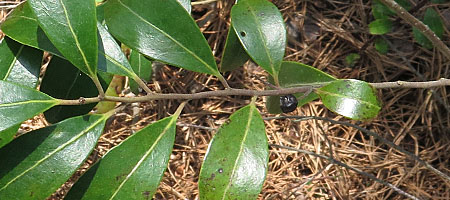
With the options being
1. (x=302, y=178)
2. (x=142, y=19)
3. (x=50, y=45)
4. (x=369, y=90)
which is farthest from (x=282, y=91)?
(x=302, y=178)

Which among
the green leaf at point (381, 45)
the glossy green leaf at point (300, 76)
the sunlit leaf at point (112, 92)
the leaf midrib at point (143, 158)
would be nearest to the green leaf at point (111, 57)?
the leaf midrib at point (143, 158)

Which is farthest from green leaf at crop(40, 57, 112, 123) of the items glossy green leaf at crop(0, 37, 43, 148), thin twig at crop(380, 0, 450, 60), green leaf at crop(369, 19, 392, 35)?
green leaf at crop(369, 19, 392, 35)

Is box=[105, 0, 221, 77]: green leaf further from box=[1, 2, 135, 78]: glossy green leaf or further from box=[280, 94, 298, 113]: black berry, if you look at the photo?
box=[280, 94, 298, 113]: black berry

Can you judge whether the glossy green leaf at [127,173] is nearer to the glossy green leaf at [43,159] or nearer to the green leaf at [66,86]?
the glossy green leaf at [43,159]

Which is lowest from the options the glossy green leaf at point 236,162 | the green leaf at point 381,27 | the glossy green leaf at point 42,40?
the glossy green leaf at point 236,162

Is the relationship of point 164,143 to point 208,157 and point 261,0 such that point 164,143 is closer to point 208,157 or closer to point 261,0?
point 208,157
